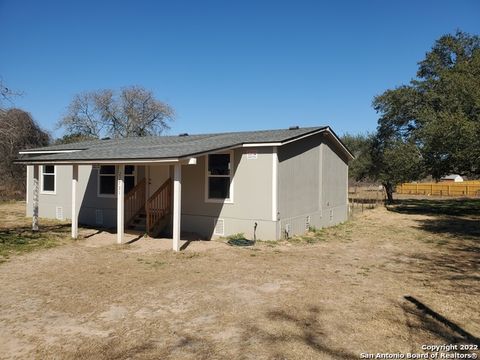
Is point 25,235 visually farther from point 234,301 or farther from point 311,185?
point 311,185

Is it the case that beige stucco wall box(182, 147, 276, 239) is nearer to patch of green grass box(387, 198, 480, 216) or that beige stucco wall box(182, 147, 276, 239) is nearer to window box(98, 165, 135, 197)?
window box(98, 165, 135, 197)

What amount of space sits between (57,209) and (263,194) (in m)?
9.83

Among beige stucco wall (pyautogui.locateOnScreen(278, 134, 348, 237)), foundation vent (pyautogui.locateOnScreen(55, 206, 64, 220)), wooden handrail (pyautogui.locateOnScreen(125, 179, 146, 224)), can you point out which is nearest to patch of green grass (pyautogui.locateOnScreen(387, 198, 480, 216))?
beige stucco wall (pyautogui.locateOnScreen(278, 134, 348, 237))

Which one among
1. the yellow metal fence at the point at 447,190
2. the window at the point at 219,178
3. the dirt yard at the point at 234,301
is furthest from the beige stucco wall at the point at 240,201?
the yellow metal fence at the point at 447,190

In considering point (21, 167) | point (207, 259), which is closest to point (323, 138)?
point (207, 259)

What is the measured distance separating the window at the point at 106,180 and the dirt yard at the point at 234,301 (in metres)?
4.43

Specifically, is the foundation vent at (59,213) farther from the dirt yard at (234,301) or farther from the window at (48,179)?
the dirt yard at (234,301)

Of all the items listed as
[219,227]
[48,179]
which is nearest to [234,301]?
[219,227]

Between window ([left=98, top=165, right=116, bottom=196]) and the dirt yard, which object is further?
window ([left=98, top=165, right=116, bottom=196])

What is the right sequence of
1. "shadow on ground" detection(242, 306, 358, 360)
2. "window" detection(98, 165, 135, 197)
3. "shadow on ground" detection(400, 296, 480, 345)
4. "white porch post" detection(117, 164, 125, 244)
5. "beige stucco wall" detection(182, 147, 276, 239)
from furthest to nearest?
"window" detection(98, 165, 135, 197) < "beige stucco wall" detection(182, 147, 276, 239) < "white porch post" detection(117, 164, 125, 244) < "shadow on ground" detection(400, 296, 480, 345) < "shadow on ground" detection(242, 306, 358, 360)

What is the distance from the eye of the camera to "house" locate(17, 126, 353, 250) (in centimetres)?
1116

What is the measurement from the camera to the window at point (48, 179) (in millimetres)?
16859

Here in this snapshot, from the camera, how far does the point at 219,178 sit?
12289mm

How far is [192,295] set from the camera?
643 centimetres
